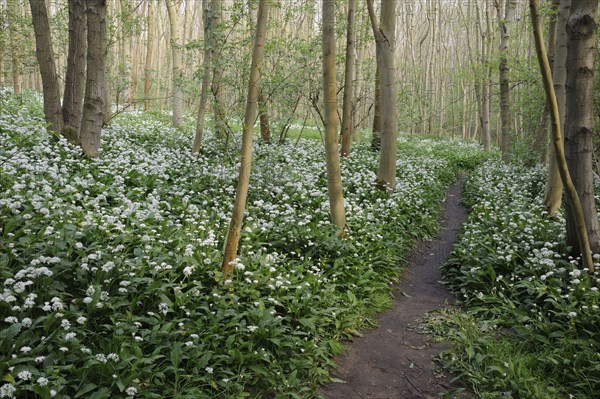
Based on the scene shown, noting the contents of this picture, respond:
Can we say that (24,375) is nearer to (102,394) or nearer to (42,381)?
(42,381)

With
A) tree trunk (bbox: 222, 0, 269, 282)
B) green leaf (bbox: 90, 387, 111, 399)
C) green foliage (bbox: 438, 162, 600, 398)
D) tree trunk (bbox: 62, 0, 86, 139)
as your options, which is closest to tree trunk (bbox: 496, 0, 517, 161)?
green foliage (bbox: 438, 162, 600, 398)

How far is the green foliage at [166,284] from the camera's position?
3252 mm

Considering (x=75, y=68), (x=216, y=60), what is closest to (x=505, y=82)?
(x=216, y=60)

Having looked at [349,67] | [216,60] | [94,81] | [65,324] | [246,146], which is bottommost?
[65,324]

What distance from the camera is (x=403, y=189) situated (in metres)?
9.24

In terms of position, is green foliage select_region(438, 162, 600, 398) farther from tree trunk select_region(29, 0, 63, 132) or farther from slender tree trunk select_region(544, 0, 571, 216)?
tree trunk select_region(29, 0, 63, 132)

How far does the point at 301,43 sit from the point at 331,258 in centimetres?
772

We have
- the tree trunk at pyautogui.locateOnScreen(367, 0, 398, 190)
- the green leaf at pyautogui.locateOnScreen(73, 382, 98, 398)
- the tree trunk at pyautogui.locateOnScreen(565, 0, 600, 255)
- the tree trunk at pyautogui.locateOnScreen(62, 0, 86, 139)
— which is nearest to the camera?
the green leaf at pyautogui.locateOnScreen(73, 382, 98, 398)

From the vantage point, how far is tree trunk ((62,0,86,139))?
8.35 m

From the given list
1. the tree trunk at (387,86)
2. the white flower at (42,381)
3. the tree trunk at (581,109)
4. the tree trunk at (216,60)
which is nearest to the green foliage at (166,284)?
the white flower at (42,381)

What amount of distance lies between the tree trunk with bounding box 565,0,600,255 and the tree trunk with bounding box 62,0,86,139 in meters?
7.87

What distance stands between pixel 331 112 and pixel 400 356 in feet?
10.5

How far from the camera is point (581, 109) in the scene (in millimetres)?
5348

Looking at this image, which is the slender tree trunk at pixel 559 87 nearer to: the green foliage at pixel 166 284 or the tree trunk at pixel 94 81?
the green foliage at pixel 166 284
